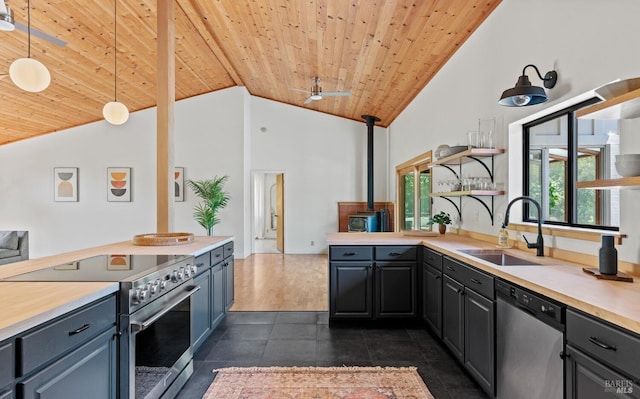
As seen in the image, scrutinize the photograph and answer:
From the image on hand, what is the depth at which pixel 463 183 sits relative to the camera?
331 cm

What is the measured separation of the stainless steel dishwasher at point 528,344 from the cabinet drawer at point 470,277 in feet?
0.31

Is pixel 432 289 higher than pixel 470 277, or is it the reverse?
pixel 470 277

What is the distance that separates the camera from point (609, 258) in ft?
5.34

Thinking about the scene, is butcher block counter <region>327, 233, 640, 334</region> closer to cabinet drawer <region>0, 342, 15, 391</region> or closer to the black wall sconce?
the black wall sconce

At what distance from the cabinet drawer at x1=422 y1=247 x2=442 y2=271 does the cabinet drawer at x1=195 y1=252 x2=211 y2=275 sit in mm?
1928

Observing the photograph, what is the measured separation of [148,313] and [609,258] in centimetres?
229

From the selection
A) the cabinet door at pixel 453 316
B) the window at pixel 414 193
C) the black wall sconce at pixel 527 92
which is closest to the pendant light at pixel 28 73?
the black wall sconce at pixel 527 92

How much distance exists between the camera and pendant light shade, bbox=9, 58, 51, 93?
2.74 m

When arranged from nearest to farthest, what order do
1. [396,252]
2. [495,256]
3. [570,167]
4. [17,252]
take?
[570,167], [495,256], [396,252], [17,252]

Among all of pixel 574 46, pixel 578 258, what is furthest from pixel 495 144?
pixel 578 258

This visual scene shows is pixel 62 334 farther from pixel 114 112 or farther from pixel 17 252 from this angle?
pixel 17 252

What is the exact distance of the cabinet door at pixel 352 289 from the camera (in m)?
3.34

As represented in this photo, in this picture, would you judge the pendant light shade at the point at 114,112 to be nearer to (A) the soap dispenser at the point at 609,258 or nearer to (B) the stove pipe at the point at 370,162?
(A) the soap dispenser at the point at 609,258

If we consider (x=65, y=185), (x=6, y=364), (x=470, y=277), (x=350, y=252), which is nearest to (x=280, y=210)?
(x=65, y=185)
